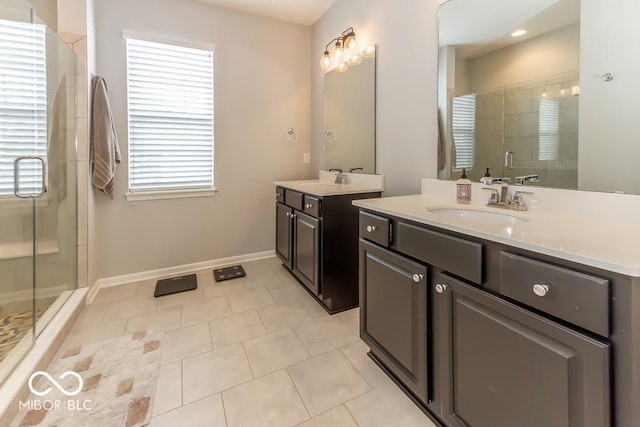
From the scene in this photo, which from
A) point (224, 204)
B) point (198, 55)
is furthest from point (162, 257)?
point (198, 55)

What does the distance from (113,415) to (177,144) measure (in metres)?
2.37

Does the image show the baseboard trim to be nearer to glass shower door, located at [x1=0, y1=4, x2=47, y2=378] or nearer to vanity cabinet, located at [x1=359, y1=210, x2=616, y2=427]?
glass shower door, located at [x1=0, y1=4, x2=47, y2=378]

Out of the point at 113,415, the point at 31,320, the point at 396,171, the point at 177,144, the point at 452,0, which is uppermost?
the point at 452,0

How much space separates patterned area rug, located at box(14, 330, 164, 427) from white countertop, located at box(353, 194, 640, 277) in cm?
148

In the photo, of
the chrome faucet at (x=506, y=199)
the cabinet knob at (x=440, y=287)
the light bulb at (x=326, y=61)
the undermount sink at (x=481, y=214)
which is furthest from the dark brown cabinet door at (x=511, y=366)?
the light bulb at (x=326, y=61)

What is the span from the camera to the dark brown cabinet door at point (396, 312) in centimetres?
128

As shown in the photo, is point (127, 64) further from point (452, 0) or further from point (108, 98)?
point (452, 0)

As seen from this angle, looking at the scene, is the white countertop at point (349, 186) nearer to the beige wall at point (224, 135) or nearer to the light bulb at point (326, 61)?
the beige wall at point (224, 135)

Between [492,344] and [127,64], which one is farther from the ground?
[127,64]

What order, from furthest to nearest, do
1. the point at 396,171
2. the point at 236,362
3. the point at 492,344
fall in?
the point at 396,171
the point at 236,362
the point at 492,344

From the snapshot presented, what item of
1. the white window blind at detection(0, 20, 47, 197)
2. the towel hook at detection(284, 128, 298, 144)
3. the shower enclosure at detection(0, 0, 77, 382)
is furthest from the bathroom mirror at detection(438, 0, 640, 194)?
the white window blind at detection(0, 20, 47, 197)

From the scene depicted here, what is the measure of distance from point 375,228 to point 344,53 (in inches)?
80.8

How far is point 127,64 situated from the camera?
108 inches

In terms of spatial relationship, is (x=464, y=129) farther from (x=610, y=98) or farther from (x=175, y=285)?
(x=175, y=285)
